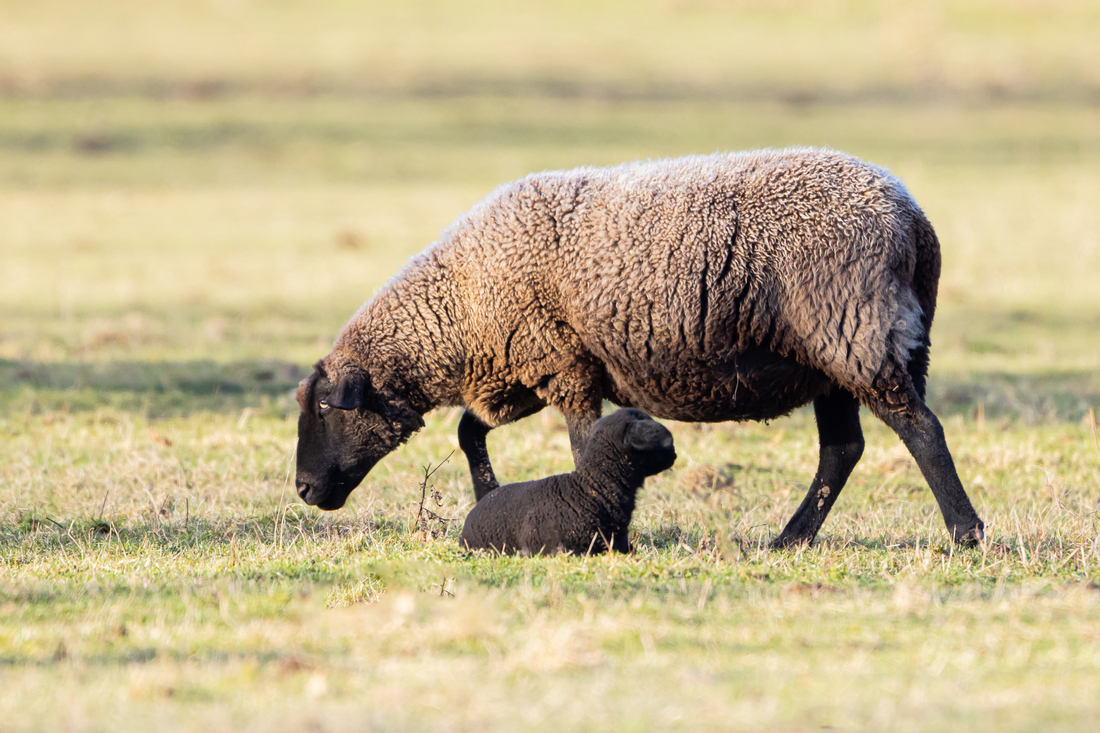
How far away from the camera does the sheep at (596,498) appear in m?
6.20

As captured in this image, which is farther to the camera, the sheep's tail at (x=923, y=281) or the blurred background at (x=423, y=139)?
the blurred background at (x=423, y=139)

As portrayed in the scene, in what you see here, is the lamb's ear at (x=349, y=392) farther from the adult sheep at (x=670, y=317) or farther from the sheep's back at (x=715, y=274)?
the sheep's back at (x=715, y=274)

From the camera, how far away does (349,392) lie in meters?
7.30

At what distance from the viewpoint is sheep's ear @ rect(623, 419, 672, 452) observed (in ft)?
20.1

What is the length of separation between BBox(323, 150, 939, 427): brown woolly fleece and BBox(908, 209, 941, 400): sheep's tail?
11 mm

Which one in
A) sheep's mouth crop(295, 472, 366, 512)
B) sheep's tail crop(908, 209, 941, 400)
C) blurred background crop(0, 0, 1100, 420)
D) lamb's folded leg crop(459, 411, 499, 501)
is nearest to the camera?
Answer: sheep's tail crop(908, 209, 941, 400)

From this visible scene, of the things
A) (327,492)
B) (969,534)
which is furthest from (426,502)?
(969,534)

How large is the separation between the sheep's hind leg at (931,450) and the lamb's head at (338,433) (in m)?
2.74

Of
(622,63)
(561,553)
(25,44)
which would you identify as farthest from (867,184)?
(25,44)

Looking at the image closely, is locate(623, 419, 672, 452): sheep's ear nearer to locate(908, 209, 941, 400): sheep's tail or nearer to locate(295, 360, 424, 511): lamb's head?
locate(908, 209, 941, 400): sheep's tail

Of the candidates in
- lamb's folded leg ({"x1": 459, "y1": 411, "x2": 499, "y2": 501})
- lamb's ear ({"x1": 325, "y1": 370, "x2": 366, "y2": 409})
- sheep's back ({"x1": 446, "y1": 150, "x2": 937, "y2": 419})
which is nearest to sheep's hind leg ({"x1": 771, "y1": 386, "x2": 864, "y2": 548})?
sheep's back ({"x1": 446, "y1": 150, "x2": 937, "y2": 419})

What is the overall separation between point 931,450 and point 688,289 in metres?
1.51

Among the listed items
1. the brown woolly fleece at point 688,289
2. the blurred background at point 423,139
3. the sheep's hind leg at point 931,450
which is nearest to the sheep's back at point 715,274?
the brown woolly fleece at point 688,289

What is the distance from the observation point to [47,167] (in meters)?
28.3
